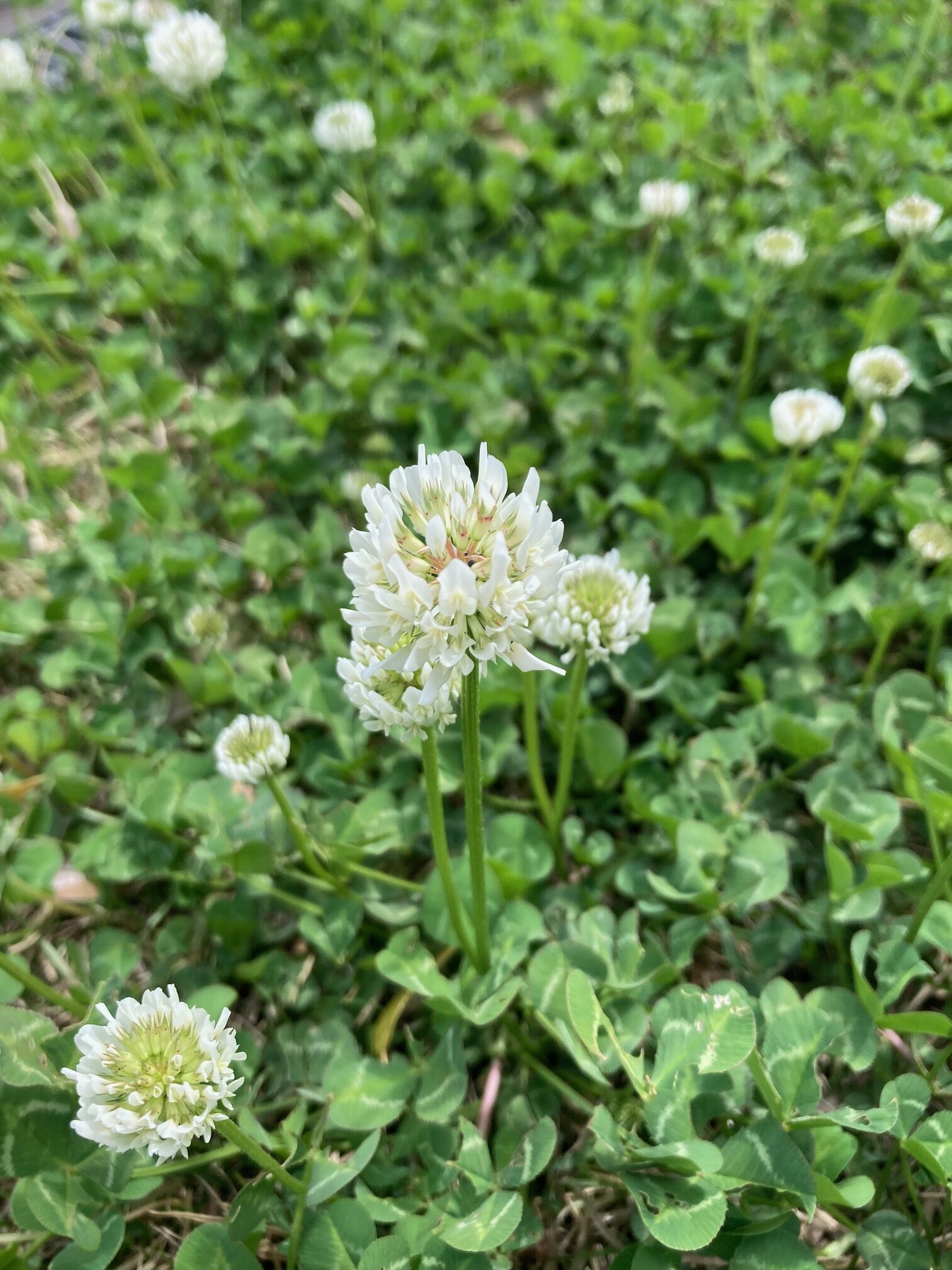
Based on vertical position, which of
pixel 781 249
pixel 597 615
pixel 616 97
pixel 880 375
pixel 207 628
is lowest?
pixel 597 615

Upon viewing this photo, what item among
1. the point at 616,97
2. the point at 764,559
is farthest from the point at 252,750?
the point at 616,97

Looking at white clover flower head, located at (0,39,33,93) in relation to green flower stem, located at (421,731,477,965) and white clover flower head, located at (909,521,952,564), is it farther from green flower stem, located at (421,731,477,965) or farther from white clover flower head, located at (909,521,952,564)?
white clover flower head, located at (909,521,952,564)

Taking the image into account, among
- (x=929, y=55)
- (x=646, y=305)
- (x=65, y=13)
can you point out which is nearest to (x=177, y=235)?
(x=646, y=305)

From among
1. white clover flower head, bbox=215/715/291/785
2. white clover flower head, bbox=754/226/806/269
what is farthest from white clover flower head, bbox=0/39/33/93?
white clover flower head, bbox=215/715/291/785

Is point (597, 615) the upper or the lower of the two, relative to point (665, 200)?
lower

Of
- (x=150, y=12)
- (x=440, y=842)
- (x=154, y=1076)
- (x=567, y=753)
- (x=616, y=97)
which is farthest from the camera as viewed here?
(x=150, y=12)

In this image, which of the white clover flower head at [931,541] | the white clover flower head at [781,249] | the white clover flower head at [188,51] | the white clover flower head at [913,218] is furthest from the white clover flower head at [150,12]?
the white clover flower head at [931,541]

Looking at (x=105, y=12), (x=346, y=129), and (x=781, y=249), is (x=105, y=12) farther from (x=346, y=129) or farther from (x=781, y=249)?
(x=781, y=249)
